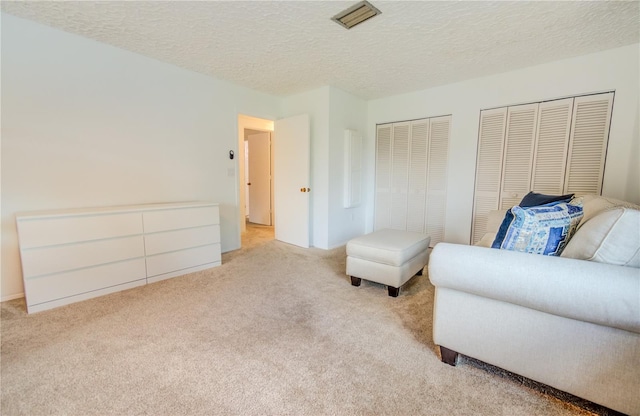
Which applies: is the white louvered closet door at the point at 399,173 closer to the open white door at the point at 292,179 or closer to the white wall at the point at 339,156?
the white wall at the point at 339,156

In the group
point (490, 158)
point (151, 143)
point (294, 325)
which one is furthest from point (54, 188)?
point (490, 158)

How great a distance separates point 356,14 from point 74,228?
283 cm

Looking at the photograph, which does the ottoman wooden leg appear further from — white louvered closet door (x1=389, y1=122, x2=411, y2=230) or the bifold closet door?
white louvered closet door (x1=389, y1=122, x2=411, y2=230)

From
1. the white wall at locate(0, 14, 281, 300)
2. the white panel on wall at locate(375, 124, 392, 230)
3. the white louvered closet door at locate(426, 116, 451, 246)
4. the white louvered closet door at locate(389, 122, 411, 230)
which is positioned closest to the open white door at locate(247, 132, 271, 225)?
the white wall at locate(0, 14, 281, 300)

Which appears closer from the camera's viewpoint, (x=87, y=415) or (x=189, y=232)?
(x=87, y=415)

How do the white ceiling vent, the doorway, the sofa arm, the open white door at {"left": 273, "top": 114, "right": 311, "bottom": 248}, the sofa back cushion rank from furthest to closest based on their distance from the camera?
A: 1. the doorway
2. the open white door at {"left": 273, "top": 114, "right": 311, "bottom": 248}
3. the white ceiling vent
4. the sofa back cushion
5. the sofa arm

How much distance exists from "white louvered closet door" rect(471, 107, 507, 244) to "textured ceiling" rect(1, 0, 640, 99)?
0.56 meters

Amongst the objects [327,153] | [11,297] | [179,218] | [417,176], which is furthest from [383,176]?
[11,297]

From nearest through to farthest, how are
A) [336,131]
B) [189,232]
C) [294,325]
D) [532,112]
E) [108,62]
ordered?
[294,325] < [108,62] < [189,232] < [532,112] < [336,131]

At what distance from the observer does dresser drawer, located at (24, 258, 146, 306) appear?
6.85ft

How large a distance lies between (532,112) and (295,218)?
326 cm

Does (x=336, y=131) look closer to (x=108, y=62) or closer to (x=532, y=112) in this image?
(x=532, y=112)

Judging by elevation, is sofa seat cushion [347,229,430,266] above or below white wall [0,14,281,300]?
below

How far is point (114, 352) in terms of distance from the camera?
1.64 metres
